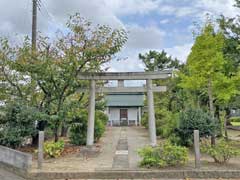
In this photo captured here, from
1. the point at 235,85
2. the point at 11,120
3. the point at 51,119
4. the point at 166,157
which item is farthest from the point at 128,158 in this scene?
the point at 235,85

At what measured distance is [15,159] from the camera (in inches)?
312

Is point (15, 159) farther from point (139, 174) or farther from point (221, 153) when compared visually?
point (221, 153)

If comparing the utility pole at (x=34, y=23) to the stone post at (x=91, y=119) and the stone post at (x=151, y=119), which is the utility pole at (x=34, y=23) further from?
the stone post at (x=151, y=119)

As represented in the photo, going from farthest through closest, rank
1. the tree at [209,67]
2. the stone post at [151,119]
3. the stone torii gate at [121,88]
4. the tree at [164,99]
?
the tree at [164,99] < the stone post at [151,119] < the stone torii gate at [121,88] < the tree at [209,67]

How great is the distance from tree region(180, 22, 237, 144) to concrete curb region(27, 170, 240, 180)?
4.09 m

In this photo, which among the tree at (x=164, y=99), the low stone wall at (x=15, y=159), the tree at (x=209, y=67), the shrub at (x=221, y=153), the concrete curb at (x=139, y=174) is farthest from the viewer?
the tree at (x=164, y=99)

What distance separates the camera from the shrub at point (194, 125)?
33.4 feet

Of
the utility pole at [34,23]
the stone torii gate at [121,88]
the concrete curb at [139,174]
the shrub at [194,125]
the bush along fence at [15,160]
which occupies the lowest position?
the concrete curb at [139,174]

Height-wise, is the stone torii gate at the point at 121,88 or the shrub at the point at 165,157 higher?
the stone torii gate at the point at 121,88

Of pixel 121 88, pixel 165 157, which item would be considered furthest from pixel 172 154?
pixel 121 88

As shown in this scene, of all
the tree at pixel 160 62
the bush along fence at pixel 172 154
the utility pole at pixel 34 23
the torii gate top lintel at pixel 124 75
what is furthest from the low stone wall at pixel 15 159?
the tree at pixel 160 62

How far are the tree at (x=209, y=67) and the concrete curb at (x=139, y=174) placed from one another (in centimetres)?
409

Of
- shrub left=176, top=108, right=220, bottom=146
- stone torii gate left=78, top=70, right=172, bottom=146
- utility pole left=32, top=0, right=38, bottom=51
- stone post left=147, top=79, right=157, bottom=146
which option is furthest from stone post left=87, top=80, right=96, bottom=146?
shrub left=176, top=108, right=220, bottom=146

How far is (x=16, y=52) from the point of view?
10.9m
